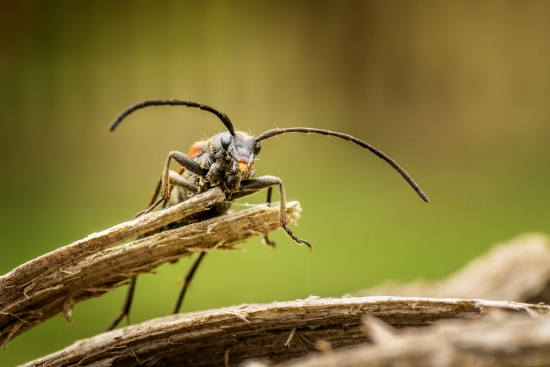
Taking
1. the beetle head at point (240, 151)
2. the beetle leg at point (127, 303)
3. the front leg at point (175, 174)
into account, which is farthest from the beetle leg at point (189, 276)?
the beetle head at point (240, 151)

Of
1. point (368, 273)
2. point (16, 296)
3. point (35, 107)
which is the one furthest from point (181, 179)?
point (35, 107)

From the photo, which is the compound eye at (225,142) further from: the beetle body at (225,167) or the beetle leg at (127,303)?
the beetle leg at (127,303)

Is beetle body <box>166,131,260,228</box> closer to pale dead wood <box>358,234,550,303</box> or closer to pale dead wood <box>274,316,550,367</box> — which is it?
pale dead wood <box>358,234,550,303</box>

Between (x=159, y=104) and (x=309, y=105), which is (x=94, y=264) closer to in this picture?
(x=159, y=104)

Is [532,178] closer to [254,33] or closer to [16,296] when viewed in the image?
[254,33]

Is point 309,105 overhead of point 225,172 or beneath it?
overhead

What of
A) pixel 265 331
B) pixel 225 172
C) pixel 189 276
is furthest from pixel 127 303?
pixel 265 331
